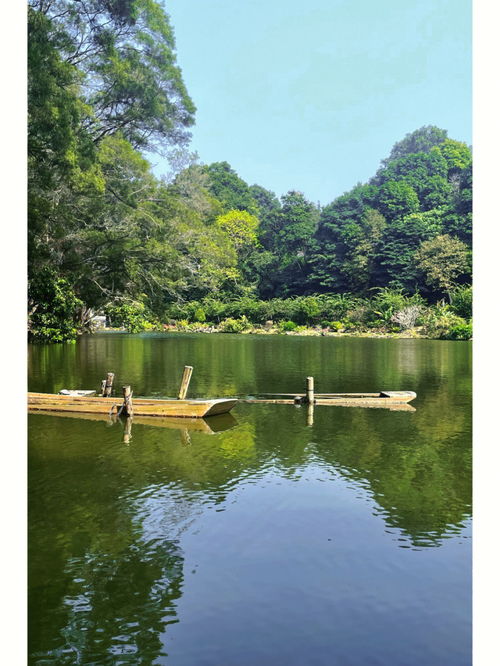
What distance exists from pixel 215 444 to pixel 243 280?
33270 millimetres

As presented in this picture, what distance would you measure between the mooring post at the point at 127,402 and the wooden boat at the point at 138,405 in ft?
0.29

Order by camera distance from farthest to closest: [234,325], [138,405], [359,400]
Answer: [234,325] < [359,400] < [138,405]

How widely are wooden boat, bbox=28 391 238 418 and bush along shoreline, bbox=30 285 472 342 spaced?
16.3m

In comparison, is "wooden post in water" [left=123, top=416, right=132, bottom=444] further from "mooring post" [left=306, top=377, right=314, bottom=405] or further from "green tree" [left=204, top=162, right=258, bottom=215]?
"green tree" [left=204, top=162, right=258, bottom=215]

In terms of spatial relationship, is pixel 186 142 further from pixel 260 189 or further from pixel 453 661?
pixel 260 189

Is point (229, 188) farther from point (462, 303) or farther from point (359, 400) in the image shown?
point (359, 400)

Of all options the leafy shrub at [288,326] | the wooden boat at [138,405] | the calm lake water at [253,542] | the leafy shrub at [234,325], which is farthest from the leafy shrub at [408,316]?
the wooden boat at [138,405]

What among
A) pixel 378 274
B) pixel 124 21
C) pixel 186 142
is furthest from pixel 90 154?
pixel 378 274

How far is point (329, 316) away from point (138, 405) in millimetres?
27150

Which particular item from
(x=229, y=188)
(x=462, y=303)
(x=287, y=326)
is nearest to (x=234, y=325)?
(x=287, y=326)

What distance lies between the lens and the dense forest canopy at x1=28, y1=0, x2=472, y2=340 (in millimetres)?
14008

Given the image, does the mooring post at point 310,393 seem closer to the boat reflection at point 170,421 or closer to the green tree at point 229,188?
the boat reflection at point 170,421

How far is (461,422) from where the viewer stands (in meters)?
9.12

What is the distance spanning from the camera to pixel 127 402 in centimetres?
915
